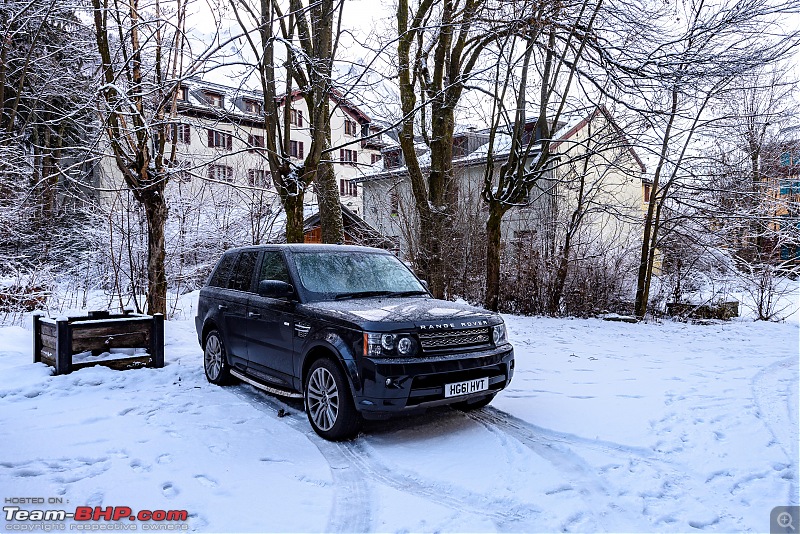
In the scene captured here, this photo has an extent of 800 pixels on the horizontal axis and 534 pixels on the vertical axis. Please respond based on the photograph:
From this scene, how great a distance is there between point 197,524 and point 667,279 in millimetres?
14891

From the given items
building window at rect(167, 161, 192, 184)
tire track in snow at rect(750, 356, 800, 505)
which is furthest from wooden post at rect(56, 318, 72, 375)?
tire track in snow at rect(750, 356, 800, 505)

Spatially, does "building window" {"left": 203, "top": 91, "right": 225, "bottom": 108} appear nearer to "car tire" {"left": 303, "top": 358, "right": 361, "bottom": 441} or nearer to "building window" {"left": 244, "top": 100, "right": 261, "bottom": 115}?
"building window" {"left": 244, "top": 100, "right": 261, "bottom": 115}

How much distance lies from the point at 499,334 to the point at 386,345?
1364 mm

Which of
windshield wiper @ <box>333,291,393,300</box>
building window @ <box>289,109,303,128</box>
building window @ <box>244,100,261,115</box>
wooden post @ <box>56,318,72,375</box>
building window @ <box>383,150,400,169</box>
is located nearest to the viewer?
windshield wiper @ <box>333,291,393,300</box>

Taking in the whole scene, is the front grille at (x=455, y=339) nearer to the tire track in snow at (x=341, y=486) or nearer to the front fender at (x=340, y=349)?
the front fender at (x=340, y=349)

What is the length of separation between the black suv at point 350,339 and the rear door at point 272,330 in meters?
0.01

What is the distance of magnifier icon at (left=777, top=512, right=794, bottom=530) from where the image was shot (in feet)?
11.2

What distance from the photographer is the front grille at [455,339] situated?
4.88 m

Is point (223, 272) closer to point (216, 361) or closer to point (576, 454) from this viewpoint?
point (216, 361)

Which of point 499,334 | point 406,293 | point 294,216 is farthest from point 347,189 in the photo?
point 499,334

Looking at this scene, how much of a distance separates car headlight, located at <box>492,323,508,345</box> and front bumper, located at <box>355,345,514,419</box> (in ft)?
1.64

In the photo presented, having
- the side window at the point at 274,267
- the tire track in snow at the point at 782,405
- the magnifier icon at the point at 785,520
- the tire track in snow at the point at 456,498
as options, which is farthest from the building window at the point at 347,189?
the magnifier icon at the point at 785,520

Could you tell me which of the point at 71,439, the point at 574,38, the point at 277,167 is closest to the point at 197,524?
the point at 71,439

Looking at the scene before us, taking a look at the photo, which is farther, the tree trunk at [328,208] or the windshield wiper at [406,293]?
the tree trunk at [328,208]
